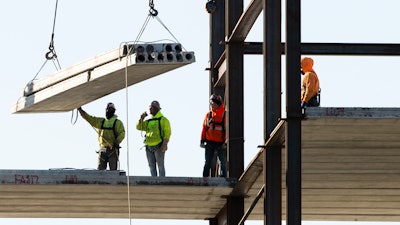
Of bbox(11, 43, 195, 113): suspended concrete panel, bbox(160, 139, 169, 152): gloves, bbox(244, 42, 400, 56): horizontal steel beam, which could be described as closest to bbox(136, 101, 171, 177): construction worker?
bbox(160, 139, 169, 152): gloves

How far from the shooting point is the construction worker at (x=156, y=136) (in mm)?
37500

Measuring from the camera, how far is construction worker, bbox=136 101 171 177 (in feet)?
123

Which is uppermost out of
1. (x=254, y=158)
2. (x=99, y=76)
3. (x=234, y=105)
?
(x=99, y=76)

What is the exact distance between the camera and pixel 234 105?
1455 inches

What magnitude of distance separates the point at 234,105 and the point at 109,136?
10.0 feet

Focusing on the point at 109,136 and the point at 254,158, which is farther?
the point at 109,136

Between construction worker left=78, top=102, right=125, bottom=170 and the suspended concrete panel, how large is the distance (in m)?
0.46

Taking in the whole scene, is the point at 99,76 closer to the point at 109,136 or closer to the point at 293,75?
the point at 109,136

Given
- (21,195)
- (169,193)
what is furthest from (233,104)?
(21,195)

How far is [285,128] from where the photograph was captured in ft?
99.5

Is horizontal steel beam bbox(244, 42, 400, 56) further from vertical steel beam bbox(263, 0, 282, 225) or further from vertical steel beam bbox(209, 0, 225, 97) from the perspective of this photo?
vertical steel beam bbox(263, 0, 282, 225)

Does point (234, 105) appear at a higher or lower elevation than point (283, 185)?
higher

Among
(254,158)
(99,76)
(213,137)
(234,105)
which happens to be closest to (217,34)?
(234,105)

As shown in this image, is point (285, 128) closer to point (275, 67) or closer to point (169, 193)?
point (275, 67)
